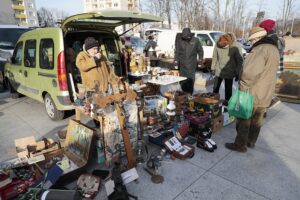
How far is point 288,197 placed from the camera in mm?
2314

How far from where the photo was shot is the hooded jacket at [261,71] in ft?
8.87

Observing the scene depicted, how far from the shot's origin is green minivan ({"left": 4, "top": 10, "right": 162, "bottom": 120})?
3.72 m

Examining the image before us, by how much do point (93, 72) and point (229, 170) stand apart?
2356mm

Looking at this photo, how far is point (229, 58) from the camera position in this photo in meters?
4.89

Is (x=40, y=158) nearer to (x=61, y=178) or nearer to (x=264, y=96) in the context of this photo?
(x=61, y=178)

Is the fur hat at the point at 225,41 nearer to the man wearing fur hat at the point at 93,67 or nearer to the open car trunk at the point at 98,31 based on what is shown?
the open car trunk at the point at 98,31

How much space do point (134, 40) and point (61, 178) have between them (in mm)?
14348

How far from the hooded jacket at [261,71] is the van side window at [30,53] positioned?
410cm

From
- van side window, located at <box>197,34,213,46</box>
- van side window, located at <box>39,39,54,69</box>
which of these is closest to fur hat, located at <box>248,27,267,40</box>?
van side window, located at <box>39,39,54,69</box>

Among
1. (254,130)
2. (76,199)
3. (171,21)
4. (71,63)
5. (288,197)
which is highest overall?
(171,21)

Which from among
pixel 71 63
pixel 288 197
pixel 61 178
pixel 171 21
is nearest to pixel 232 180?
pixel 288 197

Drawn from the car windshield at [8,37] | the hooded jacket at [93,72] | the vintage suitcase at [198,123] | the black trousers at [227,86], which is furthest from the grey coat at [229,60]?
the car windshield at [8,37]

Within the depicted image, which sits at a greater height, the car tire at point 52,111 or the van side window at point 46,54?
the van side window at point 46,54

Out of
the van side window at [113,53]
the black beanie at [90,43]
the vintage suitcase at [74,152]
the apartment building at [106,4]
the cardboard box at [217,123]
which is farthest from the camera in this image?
the apartment building at [106,4]
